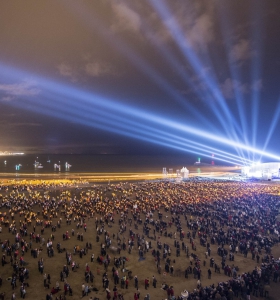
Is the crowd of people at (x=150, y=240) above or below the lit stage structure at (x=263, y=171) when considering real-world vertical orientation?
below

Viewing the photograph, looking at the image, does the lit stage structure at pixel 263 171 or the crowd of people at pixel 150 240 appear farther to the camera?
the lit stage structure at pixel 263 171

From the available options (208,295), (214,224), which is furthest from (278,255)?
(208,295)

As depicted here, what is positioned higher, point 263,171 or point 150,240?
point 263,171

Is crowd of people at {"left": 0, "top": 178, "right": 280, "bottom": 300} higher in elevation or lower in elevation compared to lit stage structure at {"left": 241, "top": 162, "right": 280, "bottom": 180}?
lower

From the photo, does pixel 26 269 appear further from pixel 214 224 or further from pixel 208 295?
pixel 214 224

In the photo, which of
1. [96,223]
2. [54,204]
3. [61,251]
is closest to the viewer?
[61,251]

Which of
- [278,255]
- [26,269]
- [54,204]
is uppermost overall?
[54,204]

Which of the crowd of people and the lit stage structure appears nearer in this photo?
the crowd of people

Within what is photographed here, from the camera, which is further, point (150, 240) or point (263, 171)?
point (263, 171)
